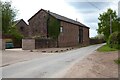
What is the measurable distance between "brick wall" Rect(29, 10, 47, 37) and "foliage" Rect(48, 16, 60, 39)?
157 centimetres

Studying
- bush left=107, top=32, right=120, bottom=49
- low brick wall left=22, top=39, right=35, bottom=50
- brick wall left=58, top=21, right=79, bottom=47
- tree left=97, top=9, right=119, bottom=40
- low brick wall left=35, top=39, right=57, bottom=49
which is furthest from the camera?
tree left=97, top=9, right=119, bottom=40

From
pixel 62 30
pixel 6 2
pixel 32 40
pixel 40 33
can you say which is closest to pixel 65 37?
pixel 62 30

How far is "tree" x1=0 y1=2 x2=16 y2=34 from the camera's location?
51.1 m

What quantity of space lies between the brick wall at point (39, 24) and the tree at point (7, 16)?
446cm

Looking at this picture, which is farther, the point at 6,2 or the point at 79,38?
the point at 79,38

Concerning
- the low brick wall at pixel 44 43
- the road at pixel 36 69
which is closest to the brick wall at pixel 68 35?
the low brick wall at pixel 44 43

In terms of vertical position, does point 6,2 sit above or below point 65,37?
above

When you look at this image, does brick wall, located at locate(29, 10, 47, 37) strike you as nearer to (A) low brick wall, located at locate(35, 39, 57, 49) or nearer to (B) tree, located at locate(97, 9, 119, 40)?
(A) low brick wall, located at locate(35, 39, 57, 49)

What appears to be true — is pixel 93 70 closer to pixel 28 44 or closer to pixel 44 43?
pixel 28 44

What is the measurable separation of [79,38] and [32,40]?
36229mm

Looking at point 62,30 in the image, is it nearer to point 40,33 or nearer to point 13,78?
point 40,33

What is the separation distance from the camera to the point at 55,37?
51.5m

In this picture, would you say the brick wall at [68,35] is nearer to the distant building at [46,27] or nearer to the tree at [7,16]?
the distant building at [46,27]

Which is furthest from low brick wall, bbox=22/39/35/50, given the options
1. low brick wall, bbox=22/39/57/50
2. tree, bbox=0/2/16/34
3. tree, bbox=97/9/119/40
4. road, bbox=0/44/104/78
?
tree, bbox=97/9/119/40
